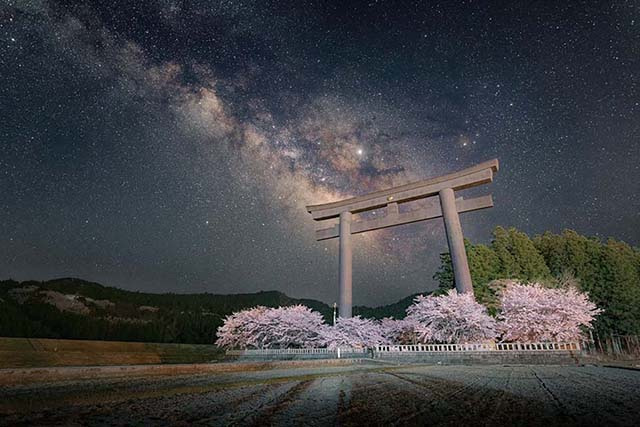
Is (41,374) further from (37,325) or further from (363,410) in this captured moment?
(37,325)

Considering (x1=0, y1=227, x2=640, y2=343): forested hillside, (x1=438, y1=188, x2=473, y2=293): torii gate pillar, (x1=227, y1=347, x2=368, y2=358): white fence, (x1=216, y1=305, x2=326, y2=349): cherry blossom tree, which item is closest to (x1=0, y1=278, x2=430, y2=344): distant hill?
(x1=0, y1=227, x2=640, y2=343): forested hillside

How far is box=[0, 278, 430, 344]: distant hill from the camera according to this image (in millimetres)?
31673

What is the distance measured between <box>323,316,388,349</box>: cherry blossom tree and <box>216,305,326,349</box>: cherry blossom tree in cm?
89

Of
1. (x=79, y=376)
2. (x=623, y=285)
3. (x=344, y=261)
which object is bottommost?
(x=79, y=376)

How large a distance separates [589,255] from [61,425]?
33.8m

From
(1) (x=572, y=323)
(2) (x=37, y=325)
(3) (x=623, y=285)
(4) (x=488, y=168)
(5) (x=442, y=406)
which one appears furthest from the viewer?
(2) (x=37, y=325)

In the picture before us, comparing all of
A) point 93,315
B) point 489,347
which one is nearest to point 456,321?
point 489,347

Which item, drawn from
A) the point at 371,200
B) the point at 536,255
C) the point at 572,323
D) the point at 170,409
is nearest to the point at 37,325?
the point at 371,200

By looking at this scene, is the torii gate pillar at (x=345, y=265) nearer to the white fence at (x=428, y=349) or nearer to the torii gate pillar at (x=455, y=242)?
the white fence at (x=428, y=349)

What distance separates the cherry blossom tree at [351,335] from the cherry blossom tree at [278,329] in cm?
89

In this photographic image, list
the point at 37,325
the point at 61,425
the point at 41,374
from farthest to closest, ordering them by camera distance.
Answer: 1. the point at 37,325
2. the point at 41,374
3. the point at 61,425

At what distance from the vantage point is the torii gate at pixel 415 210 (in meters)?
21.4

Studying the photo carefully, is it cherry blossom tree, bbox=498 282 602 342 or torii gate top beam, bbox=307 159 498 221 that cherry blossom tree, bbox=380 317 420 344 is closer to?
cherry blossom tree, bbox=498 282 602 342

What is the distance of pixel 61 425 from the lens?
49.0 inches
